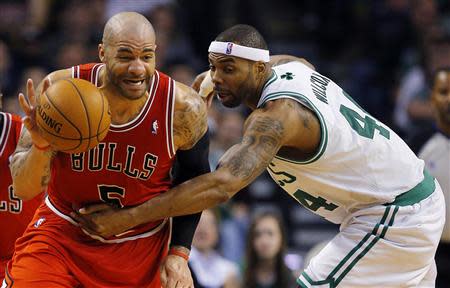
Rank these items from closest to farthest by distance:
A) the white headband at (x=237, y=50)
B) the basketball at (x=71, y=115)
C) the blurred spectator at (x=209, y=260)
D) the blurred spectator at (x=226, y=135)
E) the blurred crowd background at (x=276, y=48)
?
the basketball at (x=71, y=115)
the white headband at (x=237, y=50)
the blurred spectator at (x=209, y=260)
the blurred spectator at (x=226, y=135)
the blurred crowd background at (x=276, y=48)

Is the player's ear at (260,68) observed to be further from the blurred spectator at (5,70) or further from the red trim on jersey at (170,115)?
the blurred spectator at (5,70)

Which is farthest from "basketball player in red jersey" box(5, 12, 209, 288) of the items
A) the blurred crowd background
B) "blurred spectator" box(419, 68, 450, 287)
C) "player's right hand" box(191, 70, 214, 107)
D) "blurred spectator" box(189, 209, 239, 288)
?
the blurred crowd background

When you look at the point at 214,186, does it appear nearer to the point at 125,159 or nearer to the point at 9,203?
the point at 125,159

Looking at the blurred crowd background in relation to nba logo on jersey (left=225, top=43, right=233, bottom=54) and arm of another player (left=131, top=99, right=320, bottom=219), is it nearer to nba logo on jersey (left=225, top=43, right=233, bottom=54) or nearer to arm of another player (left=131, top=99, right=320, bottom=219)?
nba logo on jersey (left=225, top=43, right=233, bottom=54)

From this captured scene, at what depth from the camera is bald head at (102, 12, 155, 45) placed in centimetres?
540

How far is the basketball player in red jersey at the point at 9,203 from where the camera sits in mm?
6094

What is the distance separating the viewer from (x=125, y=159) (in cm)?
559

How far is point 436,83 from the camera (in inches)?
333

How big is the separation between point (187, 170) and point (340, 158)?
946 millimetres

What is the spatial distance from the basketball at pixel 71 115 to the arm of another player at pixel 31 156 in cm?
10

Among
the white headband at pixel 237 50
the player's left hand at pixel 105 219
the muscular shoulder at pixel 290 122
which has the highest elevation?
the white headband at pixel 237 50

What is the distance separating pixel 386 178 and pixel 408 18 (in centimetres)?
723

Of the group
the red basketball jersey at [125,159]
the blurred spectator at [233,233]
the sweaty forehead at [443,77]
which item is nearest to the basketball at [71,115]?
the red basketball jersey at [125,159]

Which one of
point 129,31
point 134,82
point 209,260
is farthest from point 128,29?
point 209,260
